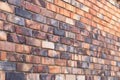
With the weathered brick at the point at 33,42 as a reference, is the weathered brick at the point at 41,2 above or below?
above

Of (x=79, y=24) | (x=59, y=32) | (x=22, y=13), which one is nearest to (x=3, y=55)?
(x=22, y=13)

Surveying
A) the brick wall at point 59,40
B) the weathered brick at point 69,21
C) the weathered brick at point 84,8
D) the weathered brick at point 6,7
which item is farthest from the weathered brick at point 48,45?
the weathered brick at point 84,8

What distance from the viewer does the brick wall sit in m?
2.09

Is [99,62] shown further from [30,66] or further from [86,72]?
[30,66]

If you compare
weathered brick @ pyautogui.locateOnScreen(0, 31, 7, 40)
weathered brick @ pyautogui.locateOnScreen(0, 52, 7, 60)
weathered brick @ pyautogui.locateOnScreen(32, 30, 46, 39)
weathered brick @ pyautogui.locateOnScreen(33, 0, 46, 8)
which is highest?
weathered brick @ pyautogui.locateOnScreen(33, 0, 46, 8)

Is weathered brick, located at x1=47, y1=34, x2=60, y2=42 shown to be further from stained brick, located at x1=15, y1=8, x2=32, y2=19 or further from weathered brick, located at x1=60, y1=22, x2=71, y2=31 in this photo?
stained brick, located at x1=15, y1=8, x2=32, y2=19

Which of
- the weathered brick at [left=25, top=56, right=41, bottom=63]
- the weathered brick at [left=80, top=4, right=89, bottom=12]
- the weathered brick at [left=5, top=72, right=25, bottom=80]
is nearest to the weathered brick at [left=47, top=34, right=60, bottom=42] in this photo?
the weathered brick at [left=25, top=56, right=41, bottom=63]

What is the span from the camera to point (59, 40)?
2.58m

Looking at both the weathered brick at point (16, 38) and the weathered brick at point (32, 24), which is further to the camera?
the weathered brick at point (32, 24)

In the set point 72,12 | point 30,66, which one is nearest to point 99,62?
point 72,12

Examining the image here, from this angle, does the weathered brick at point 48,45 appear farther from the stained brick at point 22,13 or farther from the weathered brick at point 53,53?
the stained brick at point 22,13

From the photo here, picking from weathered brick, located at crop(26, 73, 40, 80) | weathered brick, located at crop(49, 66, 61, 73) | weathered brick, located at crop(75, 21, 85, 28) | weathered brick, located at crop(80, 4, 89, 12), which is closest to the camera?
weathered brick, located at crop(26, 73, 40, 80)

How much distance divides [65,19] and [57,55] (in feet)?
1.24

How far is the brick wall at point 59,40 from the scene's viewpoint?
209cm
